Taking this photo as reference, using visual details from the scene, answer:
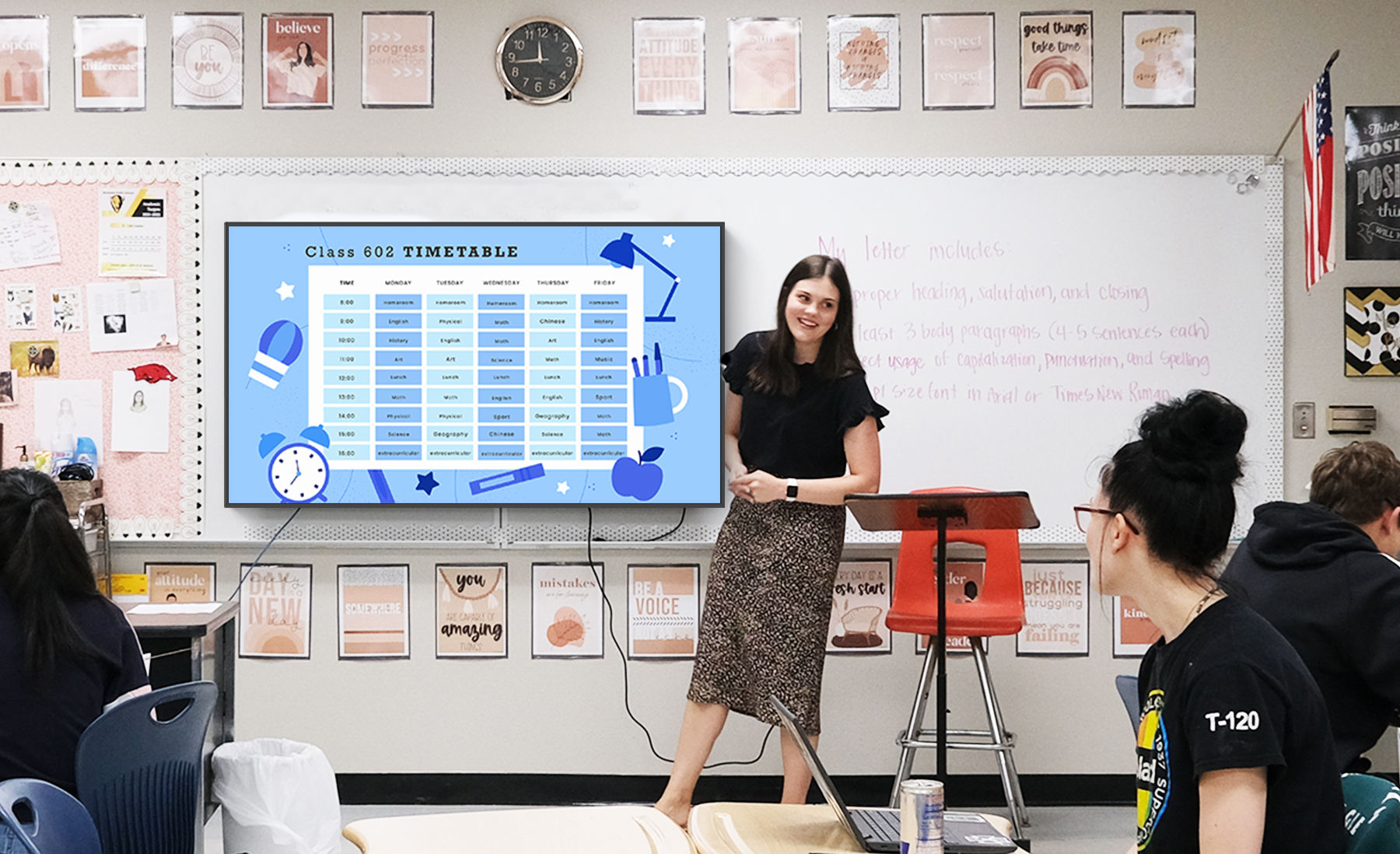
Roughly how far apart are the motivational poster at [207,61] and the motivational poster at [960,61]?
7.20ft

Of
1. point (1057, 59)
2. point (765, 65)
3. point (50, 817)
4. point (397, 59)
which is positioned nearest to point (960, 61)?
point (1057, 59)

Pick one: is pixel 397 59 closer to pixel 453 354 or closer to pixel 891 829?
pixel 453 354

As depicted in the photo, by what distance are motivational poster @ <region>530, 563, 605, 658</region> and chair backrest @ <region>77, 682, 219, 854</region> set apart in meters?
1.60

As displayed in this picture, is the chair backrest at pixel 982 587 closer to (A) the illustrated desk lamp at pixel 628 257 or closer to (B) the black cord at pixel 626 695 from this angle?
(B) the black cord at pixel 626 695

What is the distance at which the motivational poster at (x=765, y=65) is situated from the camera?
12.0 feet

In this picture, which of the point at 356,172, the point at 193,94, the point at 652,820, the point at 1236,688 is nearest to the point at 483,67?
the point at 356,172

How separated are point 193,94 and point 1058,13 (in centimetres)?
277

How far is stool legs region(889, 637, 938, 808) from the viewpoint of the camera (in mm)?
3346

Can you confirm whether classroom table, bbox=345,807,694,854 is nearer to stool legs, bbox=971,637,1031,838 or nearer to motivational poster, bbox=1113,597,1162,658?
stool legs, bbox=971,637,1031,838

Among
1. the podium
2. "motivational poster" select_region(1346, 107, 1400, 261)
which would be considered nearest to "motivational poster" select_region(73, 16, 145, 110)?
the podium

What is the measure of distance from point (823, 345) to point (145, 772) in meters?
1.82

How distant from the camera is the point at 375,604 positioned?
3.71m

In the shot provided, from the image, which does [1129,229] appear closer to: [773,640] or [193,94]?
[773,640]

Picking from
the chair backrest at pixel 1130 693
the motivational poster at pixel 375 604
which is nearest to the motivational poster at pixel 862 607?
the motivational poster at pixel 375 604
